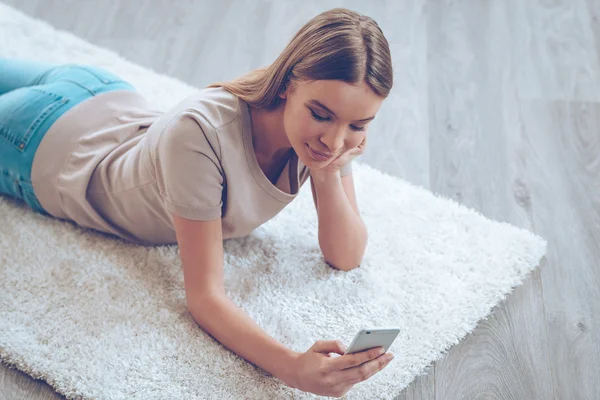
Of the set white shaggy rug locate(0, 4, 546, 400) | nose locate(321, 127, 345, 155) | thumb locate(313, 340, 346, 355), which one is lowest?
white shaggy rug locate(0, 4, 546, 400)

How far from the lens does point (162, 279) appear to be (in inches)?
64.1

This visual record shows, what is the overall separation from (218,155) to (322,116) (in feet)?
0.79

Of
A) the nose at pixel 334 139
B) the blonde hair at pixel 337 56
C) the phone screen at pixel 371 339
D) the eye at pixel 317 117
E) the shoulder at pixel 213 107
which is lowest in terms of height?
the phone screen at pixel 371 339

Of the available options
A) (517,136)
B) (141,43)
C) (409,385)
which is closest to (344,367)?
(409,385)

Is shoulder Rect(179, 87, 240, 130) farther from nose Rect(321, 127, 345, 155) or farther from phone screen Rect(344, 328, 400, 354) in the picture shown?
phone screen Rect(344, 328, 400, 354)

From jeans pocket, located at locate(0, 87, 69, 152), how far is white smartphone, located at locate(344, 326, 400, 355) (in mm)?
894

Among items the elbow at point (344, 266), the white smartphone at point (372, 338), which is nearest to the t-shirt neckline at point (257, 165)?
the elbow at point (344, 266)

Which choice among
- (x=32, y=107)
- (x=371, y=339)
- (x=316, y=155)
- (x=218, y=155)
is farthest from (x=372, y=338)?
(x=32, y=107)

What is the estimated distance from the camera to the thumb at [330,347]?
51.1 inches

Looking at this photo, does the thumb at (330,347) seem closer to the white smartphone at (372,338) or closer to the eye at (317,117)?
the white smartphone at (372,338)

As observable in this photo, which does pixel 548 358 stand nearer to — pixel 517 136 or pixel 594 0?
pixel 517 136

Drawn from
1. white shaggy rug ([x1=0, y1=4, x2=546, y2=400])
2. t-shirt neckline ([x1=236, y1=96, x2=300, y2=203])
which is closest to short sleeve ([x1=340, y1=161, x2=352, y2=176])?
t-shirt neckline ([x1=236, y1=96, x2=300, y2=203])

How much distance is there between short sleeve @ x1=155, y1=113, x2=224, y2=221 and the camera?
Answer: 133cm

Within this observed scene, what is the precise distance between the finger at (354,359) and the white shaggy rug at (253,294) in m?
0.16
